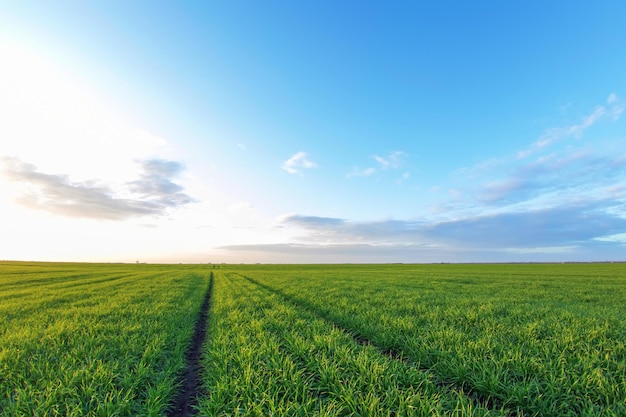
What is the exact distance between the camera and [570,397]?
4516mm

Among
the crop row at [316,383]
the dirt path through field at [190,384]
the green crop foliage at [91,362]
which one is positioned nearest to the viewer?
the crop row at [316,383]

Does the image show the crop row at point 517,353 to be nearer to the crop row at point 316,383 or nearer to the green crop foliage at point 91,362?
the crop row at point 316,383

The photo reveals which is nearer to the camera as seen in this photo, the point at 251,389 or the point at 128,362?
the point at 251,389

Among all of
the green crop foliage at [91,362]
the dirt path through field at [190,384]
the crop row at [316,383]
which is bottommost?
the dirt path through field at [190,384]

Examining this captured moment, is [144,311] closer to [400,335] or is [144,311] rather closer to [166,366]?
[166,366]

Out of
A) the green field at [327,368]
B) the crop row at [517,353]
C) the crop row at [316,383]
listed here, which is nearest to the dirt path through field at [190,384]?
the green field at [327,368]

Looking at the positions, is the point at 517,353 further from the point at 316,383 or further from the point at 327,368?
the point at 316,383

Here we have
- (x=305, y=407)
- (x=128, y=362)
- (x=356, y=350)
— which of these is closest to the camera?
(x=305, y=407)

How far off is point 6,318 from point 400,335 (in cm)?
1552

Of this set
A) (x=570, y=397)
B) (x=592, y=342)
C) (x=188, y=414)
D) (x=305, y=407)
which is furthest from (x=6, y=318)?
(x=592, y=342)

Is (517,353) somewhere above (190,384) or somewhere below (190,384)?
above

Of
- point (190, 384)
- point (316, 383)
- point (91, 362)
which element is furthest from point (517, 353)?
point (91, 362)

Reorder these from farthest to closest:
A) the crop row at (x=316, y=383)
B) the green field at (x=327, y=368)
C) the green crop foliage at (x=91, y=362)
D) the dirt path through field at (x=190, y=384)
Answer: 1. the dirt path through field at (x=190, y=384)
2. the green crop foliage at (x=91, y=362)
3. the green field at (x=327, y=368)
4. the crop row at (x=316, y=383)

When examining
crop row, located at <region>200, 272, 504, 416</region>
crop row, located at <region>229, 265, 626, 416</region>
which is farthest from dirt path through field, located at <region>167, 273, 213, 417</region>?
crop row, located at <region>229, 265, 626, 416</region>
